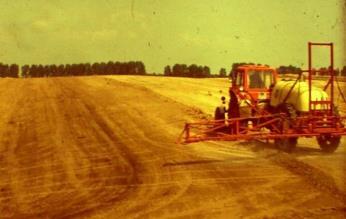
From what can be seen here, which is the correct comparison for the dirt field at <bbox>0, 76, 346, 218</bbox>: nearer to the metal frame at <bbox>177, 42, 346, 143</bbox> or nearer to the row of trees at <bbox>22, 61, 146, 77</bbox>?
the metal frame at <bbox>177, 42, 346, 143</bbox>

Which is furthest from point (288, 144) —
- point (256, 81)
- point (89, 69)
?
point (89, 69)

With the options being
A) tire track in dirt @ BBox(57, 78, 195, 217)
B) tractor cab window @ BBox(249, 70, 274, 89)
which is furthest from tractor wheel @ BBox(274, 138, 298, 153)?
tire track in dirt @ BBox(57, 78, 195, 217)

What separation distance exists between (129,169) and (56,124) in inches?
321

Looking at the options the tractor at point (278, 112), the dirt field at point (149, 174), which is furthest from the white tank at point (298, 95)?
the dirt field at point (149, 174)

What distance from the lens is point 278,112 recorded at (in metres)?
15.2

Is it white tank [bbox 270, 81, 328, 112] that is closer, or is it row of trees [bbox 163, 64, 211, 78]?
white tank [bbox 270, 81, 328, 112]

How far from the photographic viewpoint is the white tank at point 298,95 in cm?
1417

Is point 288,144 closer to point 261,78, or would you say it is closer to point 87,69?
point 261,78

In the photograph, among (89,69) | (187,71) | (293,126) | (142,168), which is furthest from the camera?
(89,69)

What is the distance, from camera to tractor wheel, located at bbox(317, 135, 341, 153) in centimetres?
1445

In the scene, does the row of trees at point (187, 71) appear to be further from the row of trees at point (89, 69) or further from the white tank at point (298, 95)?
the white tank at point (298, 95)

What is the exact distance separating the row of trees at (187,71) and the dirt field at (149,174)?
47171 millimetres

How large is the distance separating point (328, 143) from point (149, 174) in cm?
569

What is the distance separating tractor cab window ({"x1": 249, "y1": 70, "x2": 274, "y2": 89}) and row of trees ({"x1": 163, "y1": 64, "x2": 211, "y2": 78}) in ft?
166
